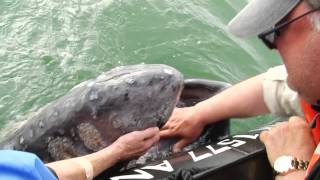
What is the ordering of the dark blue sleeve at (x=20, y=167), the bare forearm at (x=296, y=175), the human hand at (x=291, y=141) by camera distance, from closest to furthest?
the dark blue sleeve at (x=20, y=167)
the bare forearm at (x=296, y=175)
the human hand at (x=291, y=141)

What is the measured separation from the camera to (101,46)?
6352 mm

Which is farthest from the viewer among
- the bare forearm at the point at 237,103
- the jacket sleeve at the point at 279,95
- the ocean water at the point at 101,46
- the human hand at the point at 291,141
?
the ocean water at the point at 101,46

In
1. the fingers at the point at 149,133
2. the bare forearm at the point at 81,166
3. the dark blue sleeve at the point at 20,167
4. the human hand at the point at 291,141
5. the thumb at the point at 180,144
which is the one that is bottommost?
the thumb at the point at 180,144

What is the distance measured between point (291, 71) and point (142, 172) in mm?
1263

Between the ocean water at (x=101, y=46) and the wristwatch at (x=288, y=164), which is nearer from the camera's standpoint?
the wristwatch at (x=288, y=164)

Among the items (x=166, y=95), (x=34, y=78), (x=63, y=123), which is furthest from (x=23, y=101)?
(x=166, y=95)

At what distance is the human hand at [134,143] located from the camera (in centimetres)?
359

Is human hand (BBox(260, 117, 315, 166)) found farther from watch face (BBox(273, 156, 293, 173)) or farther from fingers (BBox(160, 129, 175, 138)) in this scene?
fingers (BBox(160, 129, 175, 138))

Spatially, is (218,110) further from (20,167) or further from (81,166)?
(20,167)

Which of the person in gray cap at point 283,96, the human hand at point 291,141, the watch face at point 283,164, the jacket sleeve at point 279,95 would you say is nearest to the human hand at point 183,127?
the person in gray cap at point 283,96

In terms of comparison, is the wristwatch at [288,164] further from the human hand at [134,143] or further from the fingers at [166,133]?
the fingers at [166,133]

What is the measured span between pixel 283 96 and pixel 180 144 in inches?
36.5

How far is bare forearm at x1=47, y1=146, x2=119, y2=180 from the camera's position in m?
3.13

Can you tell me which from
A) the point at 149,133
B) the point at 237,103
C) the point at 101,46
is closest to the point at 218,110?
the point at 237,103
